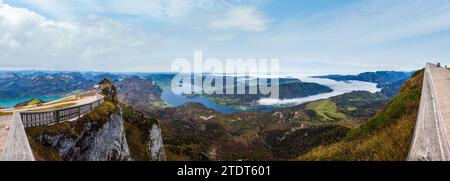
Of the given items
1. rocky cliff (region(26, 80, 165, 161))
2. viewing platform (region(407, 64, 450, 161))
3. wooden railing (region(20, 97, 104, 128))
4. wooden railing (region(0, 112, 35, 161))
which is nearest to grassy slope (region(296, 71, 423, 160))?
viewing platform (region(407, 64, 450, 161))

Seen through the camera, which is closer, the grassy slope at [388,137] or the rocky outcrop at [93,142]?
the grassy slope at [388,137]

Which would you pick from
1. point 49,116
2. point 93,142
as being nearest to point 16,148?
point 49,116

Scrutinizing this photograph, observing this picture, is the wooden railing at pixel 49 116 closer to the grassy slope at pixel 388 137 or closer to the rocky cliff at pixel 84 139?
the rocky cliff at pixel 84 139

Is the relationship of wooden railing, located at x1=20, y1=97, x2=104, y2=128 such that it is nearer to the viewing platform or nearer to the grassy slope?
the grassy slope

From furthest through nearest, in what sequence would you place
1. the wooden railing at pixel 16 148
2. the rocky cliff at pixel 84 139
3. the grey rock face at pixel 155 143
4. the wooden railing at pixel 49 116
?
the grey rock face at pixel 155 143 < the wooden railing at pixel 49 116 < the rocky cliff at pixel 84 139 < the wooden railing at pixel 16 148

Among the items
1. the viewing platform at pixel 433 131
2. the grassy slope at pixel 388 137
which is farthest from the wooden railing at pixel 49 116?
the viewing platform at pixel 433 131

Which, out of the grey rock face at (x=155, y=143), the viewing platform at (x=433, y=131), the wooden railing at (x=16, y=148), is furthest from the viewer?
the grey rock face at (x=155, y=143)

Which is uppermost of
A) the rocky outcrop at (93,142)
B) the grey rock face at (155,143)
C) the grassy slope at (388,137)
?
the grassy slope at (388,137)

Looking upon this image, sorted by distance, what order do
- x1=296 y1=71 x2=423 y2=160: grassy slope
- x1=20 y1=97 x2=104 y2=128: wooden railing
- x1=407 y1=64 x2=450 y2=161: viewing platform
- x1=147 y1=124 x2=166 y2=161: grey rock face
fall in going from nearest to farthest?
x1=407 y1=64 x2=450 y2=161: viewing platform → x1=296 y1=71 x2=423 y2=160: grassy slope → x1=20 y1=97 x2=104 y2=128: wooden railing → x1=147 y1=124 x2=166 y2=161: grey rock face

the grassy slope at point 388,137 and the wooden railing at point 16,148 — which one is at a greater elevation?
the wooden railing at point 16,148

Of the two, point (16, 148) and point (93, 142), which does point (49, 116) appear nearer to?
point (93, 142)
